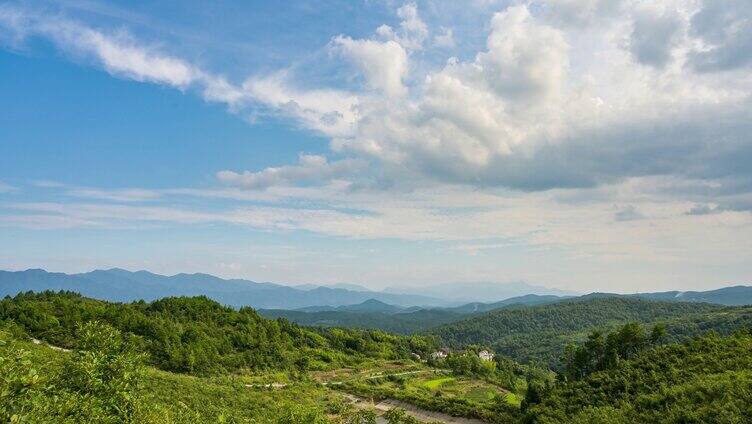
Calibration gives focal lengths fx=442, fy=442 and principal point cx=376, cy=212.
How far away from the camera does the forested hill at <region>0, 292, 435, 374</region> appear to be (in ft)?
228

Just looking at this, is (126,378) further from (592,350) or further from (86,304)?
(86,304)

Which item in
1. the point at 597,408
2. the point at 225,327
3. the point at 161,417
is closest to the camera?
the point at 161,417

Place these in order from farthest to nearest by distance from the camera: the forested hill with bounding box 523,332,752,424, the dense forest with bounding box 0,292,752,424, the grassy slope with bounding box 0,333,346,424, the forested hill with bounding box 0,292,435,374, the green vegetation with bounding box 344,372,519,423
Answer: the forested hill with bounding box 0,292,435,374, the green vegetation with bounding box 344,372,519,423, the grassy slope with bounding box 0,333,346,424, the forested hill with bounding box 523,332,752,424, the dense forest with bounding box 0,292,752,424

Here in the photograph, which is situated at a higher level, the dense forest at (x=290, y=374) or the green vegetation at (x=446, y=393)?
the dense forest at (x=290, y=374)

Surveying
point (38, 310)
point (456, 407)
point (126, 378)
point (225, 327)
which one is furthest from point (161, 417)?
point (225, 327)

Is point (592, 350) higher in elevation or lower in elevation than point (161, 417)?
lower

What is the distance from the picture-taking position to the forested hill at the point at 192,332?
2741 inches

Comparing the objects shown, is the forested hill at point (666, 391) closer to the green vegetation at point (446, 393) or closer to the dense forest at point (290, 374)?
the dense forest at point (290, 374)

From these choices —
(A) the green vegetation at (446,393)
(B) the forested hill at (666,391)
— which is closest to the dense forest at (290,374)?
(B) the forested hill at (666,391)

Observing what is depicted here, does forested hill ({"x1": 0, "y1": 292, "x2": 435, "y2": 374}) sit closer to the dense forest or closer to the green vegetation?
the dense forest

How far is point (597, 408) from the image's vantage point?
124ft

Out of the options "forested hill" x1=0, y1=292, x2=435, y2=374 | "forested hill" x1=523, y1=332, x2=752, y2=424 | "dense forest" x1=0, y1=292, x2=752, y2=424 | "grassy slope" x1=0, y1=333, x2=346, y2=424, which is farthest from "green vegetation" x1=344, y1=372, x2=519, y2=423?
"forested hill" x1=0, y1=292, x2=435, y2=374

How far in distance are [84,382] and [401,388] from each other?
64224 mm

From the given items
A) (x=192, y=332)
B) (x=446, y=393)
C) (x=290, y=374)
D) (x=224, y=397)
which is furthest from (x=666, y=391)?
(x=192, y=332)
